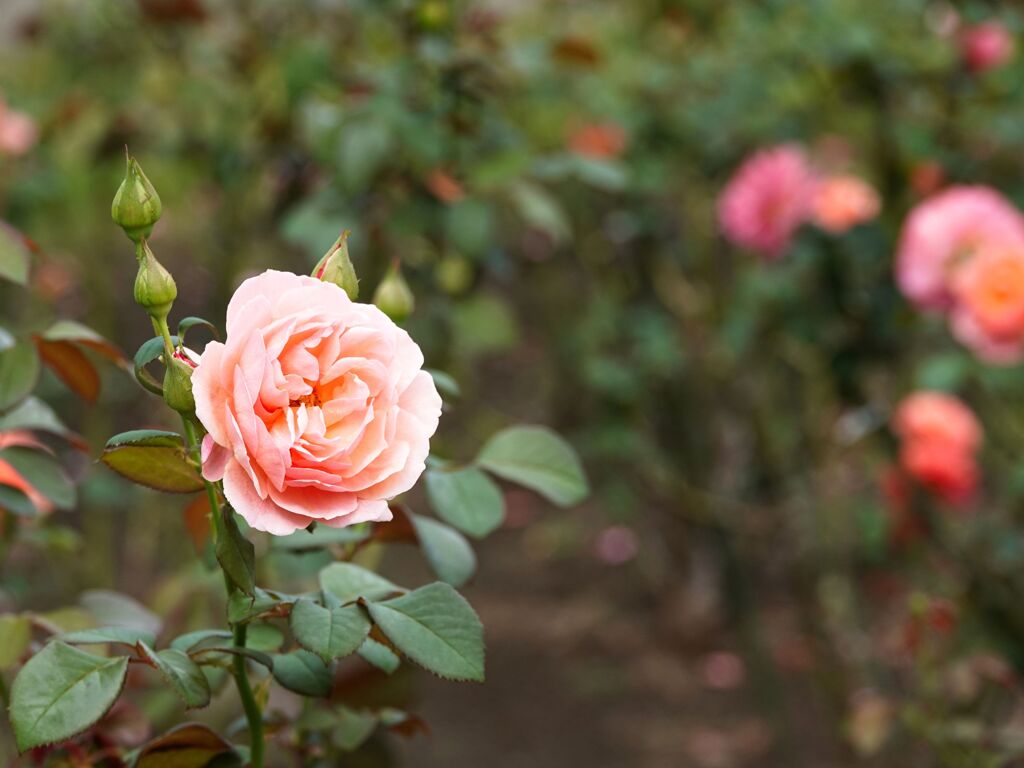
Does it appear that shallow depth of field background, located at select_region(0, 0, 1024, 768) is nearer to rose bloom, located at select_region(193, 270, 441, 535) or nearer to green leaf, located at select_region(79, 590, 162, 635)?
green leaf, located at select_region(79, 590, 162, 635)

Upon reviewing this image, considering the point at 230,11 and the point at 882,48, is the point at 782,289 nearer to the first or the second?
the point at 882,48

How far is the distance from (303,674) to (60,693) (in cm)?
12

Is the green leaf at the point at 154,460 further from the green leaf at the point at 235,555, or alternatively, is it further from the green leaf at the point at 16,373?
the green leaf at the point at 16,373

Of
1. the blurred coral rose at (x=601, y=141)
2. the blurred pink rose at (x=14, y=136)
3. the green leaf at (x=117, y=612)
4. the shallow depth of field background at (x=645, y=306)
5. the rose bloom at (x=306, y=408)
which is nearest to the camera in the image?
the rose bloom at (x=306, y=408)

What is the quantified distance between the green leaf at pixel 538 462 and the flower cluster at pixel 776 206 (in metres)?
0.99

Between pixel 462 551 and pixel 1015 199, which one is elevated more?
pixel 462 551

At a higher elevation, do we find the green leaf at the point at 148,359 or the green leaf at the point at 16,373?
the green leaf at the point at 148,359

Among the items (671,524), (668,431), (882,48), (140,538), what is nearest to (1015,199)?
(882,48)

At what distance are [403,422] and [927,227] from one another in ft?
3.62

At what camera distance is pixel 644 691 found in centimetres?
227

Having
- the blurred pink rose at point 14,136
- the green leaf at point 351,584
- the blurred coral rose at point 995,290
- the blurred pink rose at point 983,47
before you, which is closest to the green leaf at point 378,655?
the green leaf at point 351,584

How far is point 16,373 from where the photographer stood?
762 mm

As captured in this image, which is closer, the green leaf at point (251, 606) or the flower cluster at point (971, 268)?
the green leaf at point (251, 606)

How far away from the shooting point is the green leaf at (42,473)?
77 centimetres
